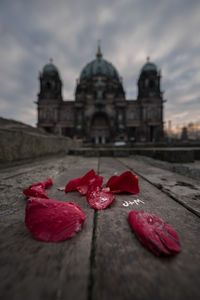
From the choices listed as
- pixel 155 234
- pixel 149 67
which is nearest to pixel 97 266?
pixel 155 234

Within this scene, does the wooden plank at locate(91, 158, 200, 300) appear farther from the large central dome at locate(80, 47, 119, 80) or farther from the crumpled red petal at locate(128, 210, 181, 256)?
the large central dome at locate(80, 47, 119, 80)

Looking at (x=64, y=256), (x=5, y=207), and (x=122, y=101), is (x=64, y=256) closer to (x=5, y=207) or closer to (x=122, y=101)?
(x=5, y=207)

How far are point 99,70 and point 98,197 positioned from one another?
1362 inches

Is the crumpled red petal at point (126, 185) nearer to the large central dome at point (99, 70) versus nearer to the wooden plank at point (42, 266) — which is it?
the wooden plank at point (42, 266)

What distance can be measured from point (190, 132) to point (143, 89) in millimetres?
34569

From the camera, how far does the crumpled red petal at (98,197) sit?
849 mm

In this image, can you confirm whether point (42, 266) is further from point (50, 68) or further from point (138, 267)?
point (50, 68)

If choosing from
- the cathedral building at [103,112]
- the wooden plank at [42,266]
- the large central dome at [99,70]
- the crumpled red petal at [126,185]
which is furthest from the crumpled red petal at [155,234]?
the large central dome at [99,70]

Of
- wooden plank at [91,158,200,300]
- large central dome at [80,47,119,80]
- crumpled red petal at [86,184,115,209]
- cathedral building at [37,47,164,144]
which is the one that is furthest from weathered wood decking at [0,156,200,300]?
large central dome at [80,47,119,80]

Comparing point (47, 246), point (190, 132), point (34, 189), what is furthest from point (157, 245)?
point (190, 132)

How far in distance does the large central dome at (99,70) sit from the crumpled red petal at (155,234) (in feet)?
110

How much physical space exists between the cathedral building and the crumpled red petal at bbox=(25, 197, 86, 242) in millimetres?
23530

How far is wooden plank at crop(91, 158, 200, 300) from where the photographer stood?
A: 0.34 metres

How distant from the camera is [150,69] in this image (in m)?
27.1
